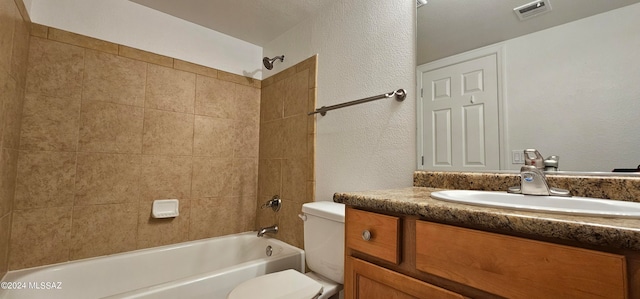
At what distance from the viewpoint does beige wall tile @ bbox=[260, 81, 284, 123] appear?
7.02 ft

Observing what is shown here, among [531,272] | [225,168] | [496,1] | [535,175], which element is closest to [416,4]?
[496,1]

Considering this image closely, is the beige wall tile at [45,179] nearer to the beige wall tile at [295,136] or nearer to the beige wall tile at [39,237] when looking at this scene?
the beige wall tile at [39,237]

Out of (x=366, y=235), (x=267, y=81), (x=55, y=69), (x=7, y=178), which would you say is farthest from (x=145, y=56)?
(x=366, y=235)

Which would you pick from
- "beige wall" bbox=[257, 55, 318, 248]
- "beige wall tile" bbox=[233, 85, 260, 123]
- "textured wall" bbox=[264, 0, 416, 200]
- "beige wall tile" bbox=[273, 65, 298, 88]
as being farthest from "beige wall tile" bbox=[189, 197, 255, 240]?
"beige wall tile" bbox=[273, 65, 298, 88]

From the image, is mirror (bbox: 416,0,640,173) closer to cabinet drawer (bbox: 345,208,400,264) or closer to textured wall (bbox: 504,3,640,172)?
textured wall (bbox: 504,3,640,172)

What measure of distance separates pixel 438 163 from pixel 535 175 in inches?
15.2

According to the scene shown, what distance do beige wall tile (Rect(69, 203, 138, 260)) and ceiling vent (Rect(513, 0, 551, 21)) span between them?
2354mm

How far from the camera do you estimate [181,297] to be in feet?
3.94

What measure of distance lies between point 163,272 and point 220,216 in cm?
53

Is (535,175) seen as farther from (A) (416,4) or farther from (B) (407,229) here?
(A) (416,4)

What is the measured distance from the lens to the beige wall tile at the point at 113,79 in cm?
163

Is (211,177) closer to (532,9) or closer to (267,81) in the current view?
(267,81)

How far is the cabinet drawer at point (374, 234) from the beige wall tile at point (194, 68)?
179cm

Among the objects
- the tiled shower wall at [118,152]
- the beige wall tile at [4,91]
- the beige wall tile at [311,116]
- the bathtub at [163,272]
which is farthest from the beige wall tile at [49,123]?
the beige wall tile at [311,116]
